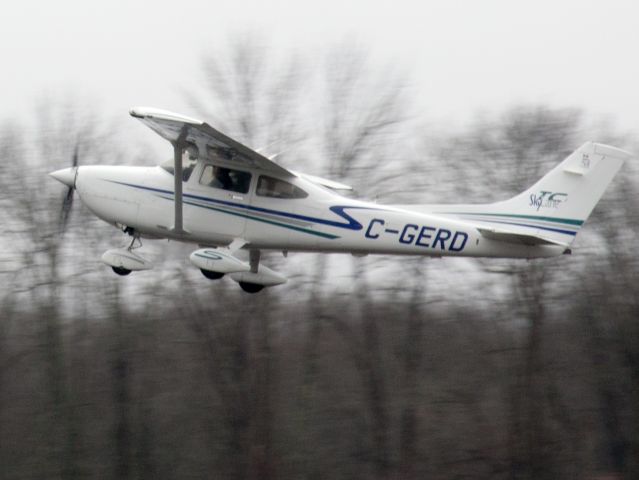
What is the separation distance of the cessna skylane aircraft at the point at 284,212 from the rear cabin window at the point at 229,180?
0.04 ft

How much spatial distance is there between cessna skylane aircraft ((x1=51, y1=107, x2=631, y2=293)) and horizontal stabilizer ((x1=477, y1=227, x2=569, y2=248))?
2.1 inches

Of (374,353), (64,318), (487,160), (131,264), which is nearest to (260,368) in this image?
(374,353)

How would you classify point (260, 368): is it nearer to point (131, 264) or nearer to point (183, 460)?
point (183, 460)

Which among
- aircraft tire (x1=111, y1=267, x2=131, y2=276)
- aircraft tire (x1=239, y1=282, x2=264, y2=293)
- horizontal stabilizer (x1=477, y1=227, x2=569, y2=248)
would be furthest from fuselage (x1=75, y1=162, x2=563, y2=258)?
aircraft tire (x1=239, y1=282, x2=264, y2=293)

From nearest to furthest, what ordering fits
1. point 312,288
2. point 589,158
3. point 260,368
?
point 589,158
point 312,288
point 260,368

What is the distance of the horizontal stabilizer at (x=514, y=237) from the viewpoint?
16.0 meters

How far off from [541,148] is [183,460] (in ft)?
37.4

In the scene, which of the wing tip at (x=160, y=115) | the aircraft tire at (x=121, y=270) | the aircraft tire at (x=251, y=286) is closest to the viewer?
the wing tip at (x=160, y=115)

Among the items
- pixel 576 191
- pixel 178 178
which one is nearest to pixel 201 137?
pixel 178 178

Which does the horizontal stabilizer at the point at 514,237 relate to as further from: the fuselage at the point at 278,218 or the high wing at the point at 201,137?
the high wing at the point at 201,137

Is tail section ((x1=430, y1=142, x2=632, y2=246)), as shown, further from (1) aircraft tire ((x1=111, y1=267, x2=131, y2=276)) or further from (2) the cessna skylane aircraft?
(1) aircraft tire ((x1=111, y1=267, x2=131, y2=276))

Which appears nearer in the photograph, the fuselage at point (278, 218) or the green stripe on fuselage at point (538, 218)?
the fuselage at point (278, 218)

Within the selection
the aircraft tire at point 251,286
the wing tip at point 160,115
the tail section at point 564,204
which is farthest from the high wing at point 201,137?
the tail section at point 564,204

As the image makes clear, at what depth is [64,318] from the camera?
2909 centimetres
